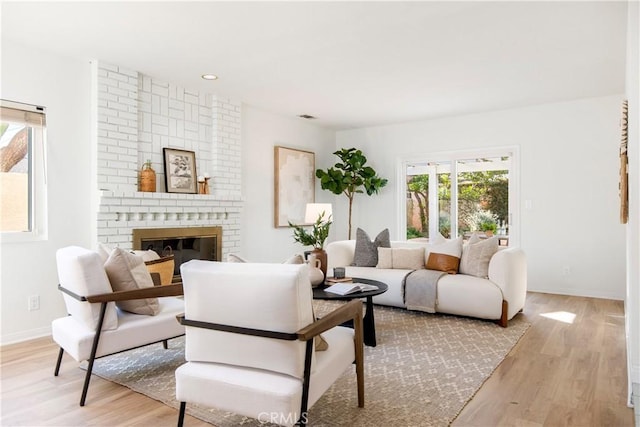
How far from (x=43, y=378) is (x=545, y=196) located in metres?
5.75

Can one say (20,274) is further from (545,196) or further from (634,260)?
(545,196)

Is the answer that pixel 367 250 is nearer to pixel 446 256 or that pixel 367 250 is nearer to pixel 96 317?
pixel 446 256

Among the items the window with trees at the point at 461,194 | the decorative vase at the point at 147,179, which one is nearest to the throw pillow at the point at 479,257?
the window with trees at the point at 461,194

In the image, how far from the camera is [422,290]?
4.14 meters

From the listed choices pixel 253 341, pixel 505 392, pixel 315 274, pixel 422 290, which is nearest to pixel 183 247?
pixel 315 274

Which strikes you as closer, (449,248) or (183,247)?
(449,248)

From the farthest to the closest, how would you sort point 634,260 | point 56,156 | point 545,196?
point 545,196, point 56,156, point 634,260

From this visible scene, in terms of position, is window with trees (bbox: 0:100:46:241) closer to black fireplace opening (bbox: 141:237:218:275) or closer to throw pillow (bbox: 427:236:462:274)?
black fireplace opening (bbox: 141:237:218:275)

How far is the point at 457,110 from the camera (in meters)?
5.87

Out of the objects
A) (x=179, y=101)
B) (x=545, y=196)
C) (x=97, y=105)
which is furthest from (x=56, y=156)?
(x=545, y=196)

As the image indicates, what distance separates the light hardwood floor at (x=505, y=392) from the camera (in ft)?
6.99

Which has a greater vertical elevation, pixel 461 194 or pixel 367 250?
pixel 461 194

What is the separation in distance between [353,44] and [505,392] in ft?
9.42

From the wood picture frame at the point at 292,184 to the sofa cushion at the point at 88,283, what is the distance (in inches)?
150
